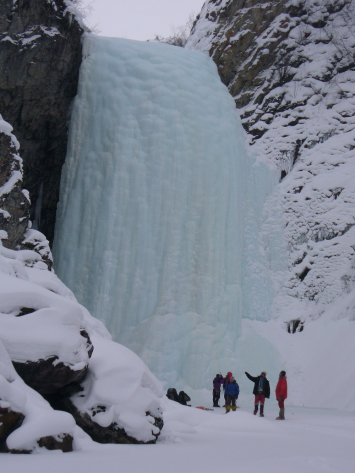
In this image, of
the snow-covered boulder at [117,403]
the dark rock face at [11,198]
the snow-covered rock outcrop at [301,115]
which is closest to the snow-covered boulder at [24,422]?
the snow-covered boulder at [117,403]

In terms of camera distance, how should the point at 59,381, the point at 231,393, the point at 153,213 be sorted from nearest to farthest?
the point at 59,381, the point at 231,393, the point at 153,213

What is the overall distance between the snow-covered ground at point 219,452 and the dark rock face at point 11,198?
4.14m

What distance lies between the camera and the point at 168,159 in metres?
12.2

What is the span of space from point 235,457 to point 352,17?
14372 mm

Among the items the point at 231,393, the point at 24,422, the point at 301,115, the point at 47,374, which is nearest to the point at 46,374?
A: the point at 47,374

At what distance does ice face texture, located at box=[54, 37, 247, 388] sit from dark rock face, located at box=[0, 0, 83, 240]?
504mm

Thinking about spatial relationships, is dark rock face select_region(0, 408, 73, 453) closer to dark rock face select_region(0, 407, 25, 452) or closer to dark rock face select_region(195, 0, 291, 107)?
A: dark rock face select_region(0, 407, 25, 452)

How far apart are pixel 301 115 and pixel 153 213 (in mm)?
5733

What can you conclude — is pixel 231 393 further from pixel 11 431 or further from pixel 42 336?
pixel 11 431

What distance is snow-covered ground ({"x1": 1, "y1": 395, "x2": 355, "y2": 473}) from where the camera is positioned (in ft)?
10.1

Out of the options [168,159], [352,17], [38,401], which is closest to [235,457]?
[38,401]

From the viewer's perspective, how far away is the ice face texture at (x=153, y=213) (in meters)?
11.2

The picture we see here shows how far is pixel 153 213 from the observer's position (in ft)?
38.6

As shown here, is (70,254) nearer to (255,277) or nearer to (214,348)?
(214,348)
